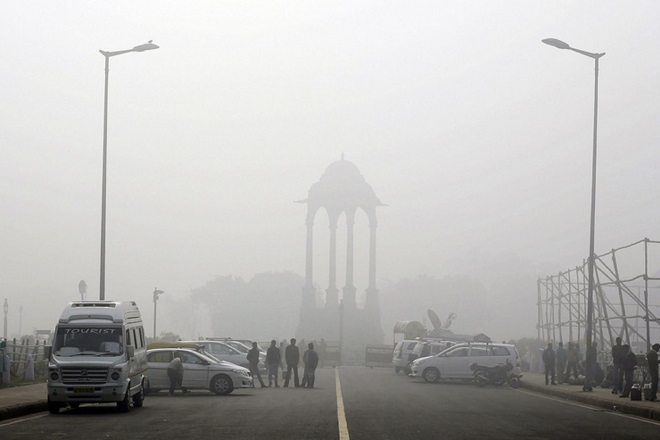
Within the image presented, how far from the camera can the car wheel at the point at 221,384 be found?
31594 millimetres

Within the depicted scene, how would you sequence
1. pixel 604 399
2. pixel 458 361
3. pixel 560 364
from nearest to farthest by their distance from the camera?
pixel 604 399, pixel 560 364, pixel 458 361

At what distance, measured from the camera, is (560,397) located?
33.1m

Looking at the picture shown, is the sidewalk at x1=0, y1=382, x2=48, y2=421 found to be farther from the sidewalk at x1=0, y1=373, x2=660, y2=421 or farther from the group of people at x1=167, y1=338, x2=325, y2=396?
the group of people at x1=167, y1=338, x2=325, y2=396

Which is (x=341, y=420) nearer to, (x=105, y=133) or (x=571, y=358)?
(x=105, y=133)

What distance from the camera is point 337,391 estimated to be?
109 feet

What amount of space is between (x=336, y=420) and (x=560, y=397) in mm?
14551

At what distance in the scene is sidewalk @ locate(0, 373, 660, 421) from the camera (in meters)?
22.8

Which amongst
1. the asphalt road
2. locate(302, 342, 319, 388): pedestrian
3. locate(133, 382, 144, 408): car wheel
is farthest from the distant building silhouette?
locate(133, 382, 144, 408): car wheel

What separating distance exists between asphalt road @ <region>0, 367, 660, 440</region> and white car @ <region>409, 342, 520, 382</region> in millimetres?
11160

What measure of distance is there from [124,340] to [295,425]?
19.5 feet

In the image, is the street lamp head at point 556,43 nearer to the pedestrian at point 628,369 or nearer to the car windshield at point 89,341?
the pedestrian at point 628,369

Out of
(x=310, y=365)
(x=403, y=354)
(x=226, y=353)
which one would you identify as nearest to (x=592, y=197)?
(x=310, y=365)

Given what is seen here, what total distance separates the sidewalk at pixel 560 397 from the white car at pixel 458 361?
211 inches

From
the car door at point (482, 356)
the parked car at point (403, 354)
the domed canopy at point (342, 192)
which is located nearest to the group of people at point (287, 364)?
the car door at point (482, 356)
